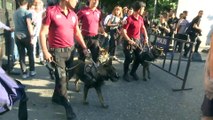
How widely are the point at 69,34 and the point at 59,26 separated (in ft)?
0.81

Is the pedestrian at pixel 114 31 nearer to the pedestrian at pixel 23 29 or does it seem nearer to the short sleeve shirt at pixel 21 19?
the pedestrian at pixel 23 29

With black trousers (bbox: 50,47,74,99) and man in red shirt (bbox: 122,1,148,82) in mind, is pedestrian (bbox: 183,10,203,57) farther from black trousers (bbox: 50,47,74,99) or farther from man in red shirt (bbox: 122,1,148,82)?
black trousers (bbox: 50,47,74,99)

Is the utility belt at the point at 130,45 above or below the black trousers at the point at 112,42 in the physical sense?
above

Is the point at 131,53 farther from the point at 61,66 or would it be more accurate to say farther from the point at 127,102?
the point at 61,66

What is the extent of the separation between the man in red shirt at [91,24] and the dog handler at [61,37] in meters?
1.67

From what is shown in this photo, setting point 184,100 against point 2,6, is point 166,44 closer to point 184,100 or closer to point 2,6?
point 184,100

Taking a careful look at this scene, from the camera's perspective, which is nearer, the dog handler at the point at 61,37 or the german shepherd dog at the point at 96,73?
the dog handler at the point at 61,37

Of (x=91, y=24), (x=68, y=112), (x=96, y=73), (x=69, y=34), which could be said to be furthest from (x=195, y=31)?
(x=68, y=112)

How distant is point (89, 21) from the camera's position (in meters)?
6.86

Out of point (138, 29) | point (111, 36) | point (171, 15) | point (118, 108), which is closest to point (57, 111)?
point (118, 108)

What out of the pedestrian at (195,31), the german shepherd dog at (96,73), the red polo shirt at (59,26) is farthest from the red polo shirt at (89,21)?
the pedestrian at (195,31)

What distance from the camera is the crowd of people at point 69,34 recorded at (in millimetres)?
4930

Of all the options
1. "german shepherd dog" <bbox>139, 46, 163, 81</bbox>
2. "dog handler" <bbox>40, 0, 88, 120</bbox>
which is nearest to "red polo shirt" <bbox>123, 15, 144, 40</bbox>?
"german shepherd dog" <bbox>139, 46, 163, 81</bbox>

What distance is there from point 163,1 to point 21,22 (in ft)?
69.6
